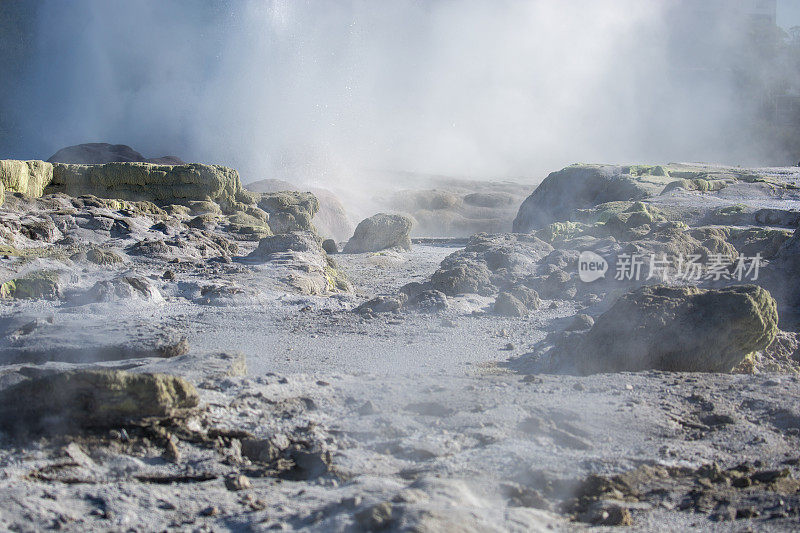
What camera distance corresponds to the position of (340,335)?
5031 mm

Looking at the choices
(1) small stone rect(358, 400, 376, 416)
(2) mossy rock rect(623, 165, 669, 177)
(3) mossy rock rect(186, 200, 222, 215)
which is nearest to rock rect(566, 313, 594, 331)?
(1) small stone rect(358, 400, 376, 416)

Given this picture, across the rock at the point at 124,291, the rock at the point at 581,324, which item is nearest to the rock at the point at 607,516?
the rock at the point at 581,324

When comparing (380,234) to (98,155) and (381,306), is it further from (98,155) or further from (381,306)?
(98,155)

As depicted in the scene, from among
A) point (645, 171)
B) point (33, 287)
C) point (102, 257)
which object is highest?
point (645, 171)

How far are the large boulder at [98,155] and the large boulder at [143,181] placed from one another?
9.48 m

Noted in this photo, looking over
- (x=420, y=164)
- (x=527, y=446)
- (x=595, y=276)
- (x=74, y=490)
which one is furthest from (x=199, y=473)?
(x=420, y=164)

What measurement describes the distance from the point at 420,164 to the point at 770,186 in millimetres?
25442

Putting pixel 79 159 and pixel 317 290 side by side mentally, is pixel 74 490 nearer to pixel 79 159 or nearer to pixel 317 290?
pixel 317 290

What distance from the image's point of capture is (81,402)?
264cm

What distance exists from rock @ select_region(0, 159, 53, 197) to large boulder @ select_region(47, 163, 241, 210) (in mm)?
369

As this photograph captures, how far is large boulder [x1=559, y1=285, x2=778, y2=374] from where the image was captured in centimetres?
403

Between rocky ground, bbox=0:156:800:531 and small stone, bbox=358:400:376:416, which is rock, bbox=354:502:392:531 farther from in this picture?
small stone, bbox=358:400:376:416

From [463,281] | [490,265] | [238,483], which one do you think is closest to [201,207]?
[490,265]

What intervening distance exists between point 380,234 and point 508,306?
7.75 meters
